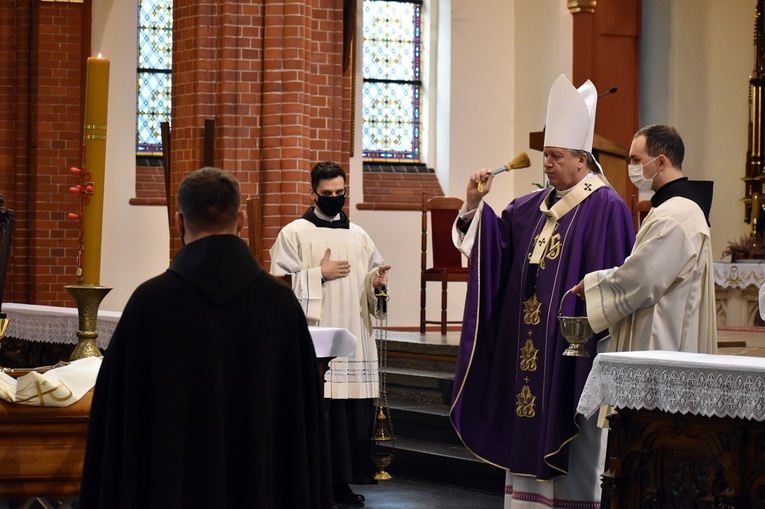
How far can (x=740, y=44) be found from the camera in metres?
13.1

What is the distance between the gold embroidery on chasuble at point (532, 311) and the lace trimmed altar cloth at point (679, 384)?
2.62ft

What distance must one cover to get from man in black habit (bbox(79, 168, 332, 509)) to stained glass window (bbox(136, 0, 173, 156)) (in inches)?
425

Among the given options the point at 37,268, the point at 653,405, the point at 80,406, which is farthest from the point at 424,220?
the point at 80,406

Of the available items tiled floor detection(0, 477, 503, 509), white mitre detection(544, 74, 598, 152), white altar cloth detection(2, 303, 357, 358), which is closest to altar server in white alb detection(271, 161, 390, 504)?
tiled floor detection(0, 477, 503, 509)

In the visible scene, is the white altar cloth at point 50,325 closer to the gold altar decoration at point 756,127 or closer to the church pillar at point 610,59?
the church pillar at point 610,59

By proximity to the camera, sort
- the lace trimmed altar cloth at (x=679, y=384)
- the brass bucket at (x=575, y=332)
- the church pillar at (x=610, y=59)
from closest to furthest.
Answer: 1. the lace trimmed altar cloth at (x=679, y=384)
2. the brass bucket at (x=575, y=332)
3. the church pillar at (x=610, y=59)

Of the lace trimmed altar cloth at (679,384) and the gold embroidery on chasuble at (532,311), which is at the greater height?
the gold embroidery on chasuble at (532,311)

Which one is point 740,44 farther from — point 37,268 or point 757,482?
point 757,482

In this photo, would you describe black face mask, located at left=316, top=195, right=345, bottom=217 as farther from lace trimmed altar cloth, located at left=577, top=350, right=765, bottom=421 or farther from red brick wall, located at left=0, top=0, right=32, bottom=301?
red brick wall, located at left=0, top=0, right=32, bottom=301

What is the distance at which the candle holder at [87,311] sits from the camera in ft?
12.5

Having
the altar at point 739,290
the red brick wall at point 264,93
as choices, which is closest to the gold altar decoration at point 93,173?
the red brick wall at point 264,93

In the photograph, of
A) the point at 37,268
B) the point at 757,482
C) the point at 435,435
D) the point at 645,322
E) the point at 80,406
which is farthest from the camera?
the point at 37,268

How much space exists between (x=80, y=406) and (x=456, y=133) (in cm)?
1016

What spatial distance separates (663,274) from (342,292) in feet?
7.56
